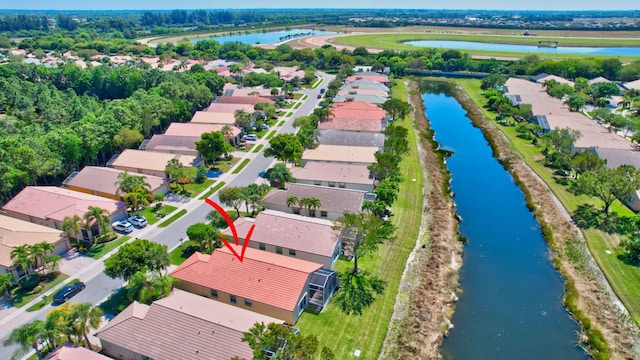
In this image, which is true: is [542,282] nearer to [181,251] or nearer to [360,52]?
[181,251]

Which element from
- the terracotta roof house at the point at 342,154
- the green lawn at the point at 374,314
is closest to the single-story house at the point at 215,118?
the terracotta roof house at the point at 342,154

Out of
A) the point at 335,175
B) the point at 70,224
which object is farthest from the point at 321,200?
the point at 70,224

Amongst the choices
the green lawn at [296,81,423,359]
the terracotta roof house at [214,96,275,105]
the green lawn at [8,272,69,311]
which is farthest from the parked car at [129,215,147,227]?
the terracotta roof house at [214,96,275,105]

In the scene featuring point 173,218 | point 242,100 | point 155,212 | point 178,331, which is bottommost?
point 173,218

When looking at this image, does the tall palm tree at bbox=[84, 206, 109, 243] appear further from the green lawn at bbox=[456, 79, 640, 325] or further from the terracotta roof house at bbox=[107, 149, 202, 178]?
the green lawn at bbox=[456, 79, 640, 325]

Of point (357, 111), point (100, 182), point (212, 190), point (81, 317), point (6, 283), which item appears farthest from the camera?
point (357, 111)

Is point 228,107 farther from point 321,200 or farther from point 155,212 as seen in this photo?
point 321,200

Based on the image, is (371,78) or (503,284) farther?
(371,78)
